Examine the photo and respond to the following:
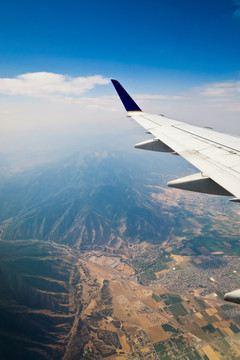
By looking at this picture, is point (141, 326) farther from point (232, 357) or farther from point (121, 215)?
point (121, 215)

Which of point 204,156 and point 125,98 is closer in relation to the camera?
point 204,156

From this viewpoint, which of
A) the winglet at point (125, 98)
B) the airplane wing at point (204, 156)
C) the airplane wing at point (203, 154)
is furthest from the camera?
the winglet at point (125, 98)

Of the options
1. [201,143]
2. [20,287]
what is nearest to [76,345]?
[20,287]

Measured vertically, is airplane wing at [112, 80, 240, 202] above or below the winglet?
below

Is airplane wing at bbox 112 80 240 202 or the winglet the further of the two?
the winglet

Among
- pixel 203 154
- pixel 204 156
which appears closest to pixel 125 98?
pixel 203 154

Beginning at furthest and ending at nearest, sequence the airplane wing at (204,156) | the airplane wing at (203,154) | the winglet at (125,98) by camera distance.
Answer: the winglet at (125,98) → the airplane wing at (203,154) → the airplane wing at (204,156)

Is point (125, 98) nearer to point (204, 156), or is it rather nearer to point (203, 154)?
point (203, 154)
